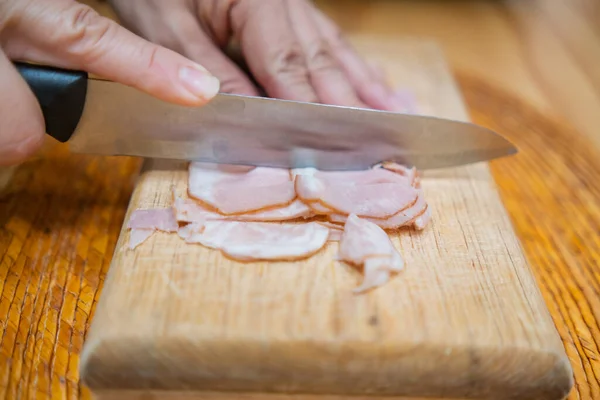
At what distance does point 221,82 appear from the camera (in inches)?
55.7

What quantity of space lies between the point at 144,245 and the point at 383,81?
101cm

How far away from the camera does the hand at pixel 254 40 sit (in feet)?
4.77

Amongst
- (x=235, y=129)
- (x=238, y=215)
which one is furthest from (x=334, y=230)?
(x=235, y=129)

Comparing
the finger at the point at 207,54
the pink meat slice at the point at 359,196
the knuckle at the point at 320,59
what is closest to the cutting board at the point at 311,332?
the pink meat slice at the point at 359,196

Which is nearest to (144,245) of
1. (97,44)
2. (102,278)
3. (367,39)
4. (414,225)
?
(102,278)

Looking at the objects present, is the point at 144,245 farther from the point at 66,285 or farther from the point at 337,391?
the point at 337,391

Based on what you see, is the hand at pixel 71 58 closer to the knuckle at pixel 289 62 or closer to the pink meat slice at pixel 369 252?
the knuckle at pixel 289 62

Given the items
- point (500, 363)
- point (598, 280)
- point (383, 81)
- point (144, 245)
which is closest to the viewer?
point (500, 363)

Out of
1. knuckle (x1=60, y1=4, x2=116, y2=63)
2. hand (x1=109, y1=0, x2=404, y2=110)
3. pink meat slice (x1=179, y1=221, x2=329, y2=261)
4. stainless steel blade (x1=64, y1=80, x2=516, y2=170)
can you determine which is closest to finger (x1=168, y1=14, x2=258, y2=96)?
hand (x1=109, y1=0, x2=404, y2=110)

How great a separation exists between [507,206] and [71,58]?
1172 millimetres

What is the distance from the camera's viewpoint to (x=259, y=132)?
131 centimetres

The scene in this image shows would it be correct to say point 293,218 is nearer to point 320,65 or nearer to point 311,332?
point 311,332

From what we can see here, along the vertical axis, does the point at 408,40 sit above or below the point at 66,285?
above

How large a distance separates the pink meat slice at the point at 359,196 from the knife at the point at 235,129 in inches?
4.7
